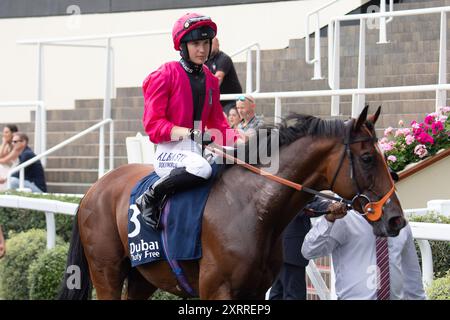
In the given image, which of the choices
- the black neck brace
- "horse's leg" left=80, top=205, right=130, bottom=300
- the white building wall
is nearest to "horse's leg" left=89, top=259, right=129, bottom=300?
"horse's leg" left=80, top=205, right=130, bottom=300

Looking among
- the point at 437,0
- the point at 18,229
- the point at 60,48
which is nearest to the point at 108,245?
the point at 18,229

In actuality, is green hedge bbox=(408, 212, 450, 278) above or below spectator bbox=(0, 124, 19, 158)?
below

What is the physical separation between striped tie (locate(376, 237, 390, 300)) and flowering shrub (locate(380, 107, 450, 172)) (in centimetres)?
299

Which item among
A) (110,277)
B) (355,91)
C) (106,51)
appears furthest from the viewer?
(106,51)

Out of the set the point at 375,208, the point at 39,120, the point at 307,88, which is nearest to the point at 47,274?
the point at 39,120

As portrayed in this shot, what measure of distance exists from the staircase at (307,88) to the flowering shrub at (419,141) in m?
1.36

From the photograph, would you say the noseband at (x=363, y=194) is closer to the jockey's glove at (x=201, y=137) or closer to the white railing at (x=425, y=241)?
the white railing at (x=425, y=241)

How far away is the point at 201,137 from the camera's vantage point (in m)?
6.00

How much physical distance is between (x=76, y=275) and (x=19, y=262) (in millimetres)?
2489

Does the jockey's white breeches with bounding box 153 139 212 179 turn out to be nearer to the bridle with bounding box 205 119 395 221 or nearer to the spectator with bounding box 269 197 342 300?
the bridle with bounding box 205 119 395 221

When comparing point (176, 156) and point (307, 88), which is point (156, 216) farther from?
point (307, 88)

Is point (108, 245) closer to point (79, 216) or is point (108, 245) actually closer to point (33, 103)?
point (79, 216)

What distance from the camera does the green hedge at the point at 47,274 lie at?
8.72m

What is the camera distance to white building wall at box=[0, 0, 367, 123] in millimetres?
14062
